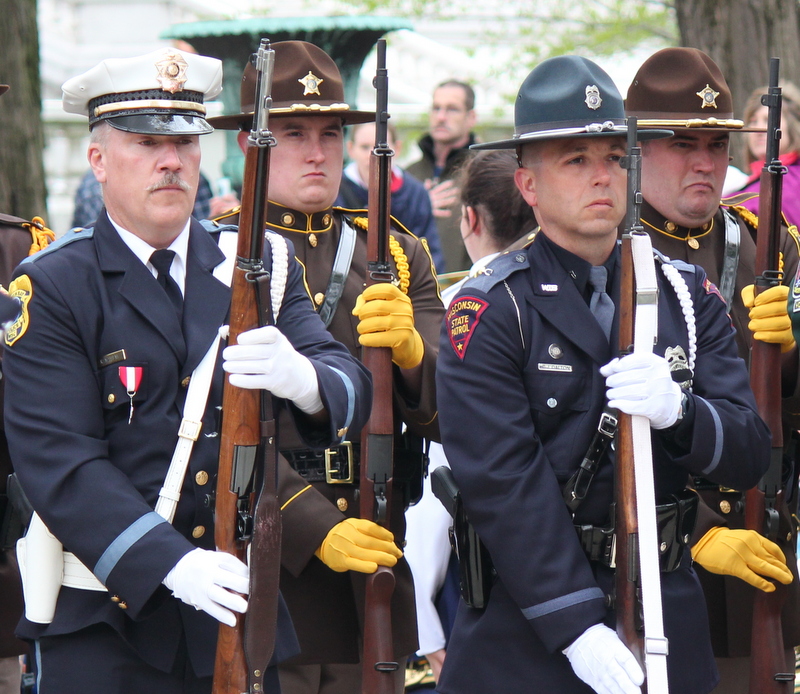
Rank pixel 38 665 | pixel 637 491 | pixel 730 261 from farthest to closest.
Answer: pixel 730 261 → pixel 38 665 → pixel 637 491

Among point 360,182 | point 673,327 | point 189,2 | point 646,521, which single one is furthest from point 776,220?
point 189,2

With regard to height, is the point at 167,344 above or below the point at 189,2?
below

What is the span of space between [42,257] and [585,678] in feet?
5.68

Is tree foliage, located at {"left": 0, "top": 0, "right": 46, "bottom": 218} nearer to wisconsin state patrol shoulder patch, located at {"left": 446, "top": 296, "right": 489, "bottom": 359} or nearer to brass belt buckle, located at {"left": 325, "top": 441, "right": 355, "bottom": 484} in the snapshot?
brass belt buckle, located at {"left": 325, "top": 441, "right": 355, "bottom": 484}

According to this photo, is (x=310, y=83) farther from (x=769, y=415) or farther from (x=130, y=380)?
(x=769, y=415)

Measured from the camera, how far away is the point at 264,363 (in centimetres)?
312

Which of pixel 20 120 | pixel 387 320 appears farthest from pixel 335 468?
pixel 20 120

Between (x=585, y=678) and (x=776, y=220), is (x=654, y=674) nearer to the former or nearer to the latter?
(x=585, y=678)

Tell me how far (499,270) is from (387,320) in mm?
810

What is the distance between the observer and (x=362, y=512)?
438 cm

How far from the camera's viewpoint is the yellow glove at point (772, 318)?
4391 millimetres

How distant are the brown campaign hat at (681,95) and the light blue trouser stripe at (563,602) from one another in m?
2.02

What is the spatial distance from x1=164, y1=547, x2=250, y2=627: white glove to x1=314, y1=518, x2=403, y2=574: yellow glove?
106 cm

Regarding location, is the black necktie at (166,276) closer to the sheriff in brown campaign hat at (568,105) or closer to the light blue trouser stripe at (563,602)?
the sheriff in brown campaign hat at (568,105)
